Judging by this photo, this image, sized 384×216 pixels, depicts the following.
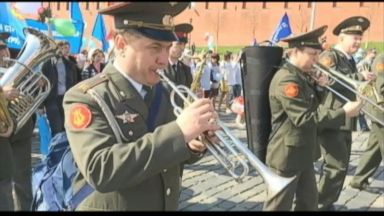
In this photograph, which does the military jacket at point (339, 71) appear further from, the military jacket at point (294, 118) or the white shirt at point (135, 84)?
the white shirt at point (135, 84)

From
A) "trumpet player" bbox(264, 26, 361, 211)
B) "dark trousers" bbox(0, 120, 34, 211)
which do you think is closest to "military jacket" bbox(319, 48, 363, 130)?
"trumpet player" bbox(264, 26, 361, 211)

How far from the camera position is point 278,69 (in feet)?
16.2

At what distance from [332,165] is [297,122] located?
1.34 m

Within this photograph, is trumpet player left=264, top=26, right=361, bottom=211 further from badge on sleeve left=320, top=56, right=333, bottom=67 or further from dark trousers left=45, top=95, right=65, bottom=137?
dark trousers left=45, top=95, right=65, bottom=137

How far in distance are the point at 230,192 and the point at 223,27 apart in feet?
164

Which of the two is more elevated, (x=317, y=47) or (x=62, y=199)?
(x=317, y=47)

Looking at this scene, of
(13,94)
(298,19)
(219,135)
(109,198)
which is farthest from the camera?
(298,19)

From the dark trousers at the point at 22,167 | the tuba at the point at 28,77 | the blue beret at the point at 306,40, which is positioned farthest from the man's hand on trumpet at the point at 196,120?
the dark trousers at the point at 22,167

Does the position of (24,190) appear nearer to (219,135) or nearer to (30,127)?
(30,127)

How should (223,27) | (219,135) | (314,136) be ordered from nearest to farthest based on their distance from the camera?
(219,135) < (314,136) < (223,27)

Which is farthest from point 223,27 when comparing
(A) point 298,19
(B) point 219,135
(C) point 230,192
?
(B) point 219,135

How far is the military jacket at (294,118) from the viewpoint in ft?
14.8

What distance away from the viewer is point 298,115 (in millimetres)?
4500

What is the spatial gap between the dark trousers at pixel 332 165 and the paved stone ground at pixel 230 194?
28 centimetres
